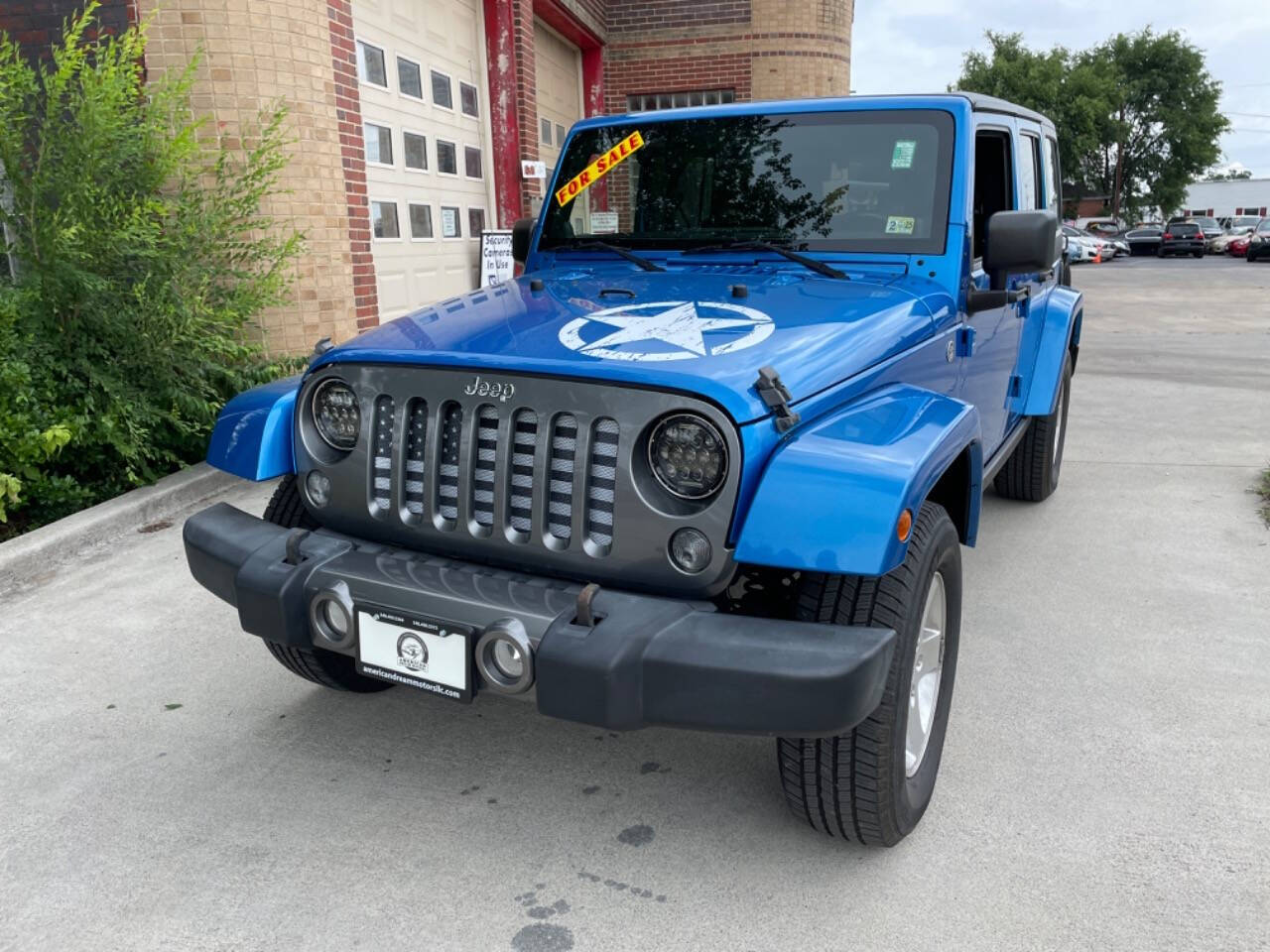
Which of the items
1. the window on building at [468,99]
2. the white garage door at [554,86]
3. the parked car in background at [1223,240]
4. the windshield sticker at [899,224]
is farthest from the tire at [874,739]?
the parked car in background at [1223,240]

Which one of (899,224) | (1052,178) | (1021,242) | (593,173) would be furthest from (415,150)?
(1021,242)

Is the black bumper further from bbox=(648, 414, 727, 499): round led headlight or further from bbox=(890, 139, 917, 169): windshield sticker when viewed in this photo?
bbox=(890, 139, 917, 169): windshield sticker

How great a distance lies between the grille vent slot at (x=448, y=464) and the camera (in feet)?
7.91

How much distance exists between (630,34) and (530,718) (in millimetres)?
11694

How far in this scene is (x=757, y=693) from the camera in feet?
6.42

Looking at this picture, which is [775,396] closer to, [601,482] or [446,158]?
[601,482]

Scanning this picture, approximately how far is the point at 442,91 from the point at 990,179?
648 centimetres

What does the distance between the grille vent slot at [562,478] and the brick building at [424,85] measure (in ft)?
14.0

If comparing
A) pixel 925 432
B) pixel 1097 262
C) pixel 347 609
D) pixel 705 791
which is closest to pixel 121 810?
pixel 347 609

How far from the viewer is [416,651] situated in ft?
7.49

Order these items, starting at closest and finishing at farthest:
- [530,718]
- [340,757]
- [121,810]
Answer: [121,810] < [340,757] < [530,718]

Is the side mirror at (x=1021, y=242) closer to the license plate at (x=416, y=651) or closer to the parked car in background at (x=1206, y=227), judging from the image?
the license plate at (x=416, y=651)

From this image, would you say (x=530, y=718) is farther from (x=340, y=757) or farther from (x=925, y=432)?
(x=925, y=432)

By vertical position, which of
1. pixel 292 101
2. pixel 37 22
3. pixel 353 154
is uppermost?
pixel 37 22
